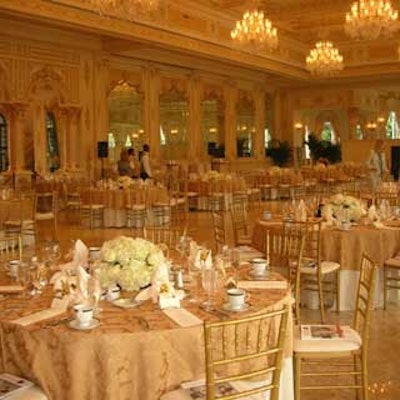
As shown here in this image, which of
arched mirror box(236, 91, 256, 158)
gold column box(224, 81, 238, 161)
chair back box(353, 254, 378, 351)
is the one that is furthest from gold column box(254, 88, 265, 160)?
chair back box(353, 254, 378, 351)

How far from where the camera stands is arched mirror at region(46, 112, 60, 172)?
15.8 m

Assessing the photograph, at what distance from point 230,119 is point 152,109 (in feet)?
14.8

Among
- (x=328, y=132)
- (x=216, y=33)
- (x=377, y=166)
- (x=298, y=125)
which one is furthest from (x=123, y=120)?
(x=328, y=132)

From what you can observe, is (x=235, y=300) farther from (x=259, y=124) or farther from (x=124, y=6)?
(x=259, y=124)

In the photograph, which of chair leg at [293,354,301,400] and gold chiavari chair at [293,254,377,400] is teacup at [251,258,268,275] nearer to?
gold chiavari chair at [293,254,377,400]

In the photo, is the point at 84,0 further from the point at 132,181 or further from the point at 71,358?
the point at 71,358

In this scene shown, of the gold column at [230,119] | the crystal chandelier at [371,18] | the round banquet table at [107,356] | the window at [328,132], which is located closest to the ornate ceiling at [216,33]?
the gold column at [230,119]

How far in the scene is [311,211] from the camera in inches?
294

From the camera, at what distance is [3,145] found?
1480 cm

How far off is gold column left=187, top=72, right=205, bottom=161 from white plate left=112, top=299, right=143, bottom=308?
16820 millimetres

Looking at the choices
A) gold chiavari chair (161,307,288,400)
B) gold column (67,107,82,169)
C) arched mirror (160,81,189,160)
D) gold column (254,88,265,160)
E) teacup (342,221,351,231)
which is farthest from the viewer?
gold column (254,88,265,160)

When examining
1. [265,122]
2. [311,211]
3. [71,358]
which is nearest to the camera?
[71,358]

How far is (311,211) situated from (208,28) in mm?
9715

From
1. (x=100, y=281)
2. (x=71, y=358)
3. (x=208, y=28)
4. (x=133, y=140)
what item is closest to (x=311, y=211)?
(x=100, y=281)
